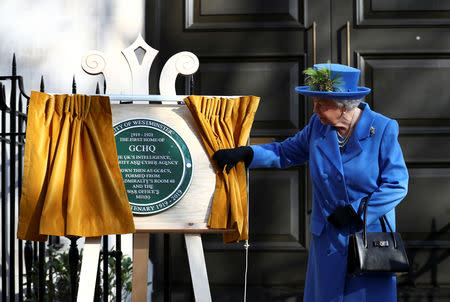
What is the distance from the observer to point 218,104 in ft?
11.7

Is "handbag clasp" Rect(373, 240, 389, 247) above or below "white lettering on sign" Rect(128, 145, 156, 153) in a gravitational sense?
below

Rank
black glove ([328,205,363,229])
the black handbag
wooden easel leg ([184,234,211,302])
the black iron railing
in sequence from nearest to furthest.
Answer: the black handbag, black glove ([328,205,363,229]), wooden easel leg ([184,234,211,302]), the black iron railing

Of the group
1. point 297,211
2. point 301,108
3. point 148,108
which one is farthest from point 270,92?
point 148,108

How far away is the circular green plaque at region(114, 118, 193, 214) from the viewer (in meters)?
3.48

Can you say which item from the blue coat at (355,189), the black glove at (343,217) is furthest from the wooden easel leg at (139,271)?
the black glove at (343,217)

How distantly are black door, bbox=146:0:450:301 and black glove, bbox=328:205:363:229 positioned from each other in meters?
1.86

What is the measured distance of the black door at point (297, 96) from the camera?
5.16 m

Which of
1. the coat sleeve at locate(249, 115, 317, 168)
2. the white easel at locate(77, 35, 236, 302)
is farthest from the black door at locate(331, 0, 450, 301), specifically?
the white easel at locate(77, 35, 236, 302)

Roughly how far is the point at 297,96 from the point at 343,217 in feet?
6.88

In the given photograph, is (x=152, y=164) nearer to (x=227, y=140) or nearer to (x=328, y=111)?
(x=227, y=140)

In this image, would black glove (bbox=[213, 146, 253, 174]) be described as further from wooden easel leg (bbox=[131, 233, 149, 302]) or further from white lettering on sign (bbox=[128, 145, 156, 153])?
wooden easel leg (bbox=[131, 233, 149, 302])

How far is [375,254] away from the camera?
3211 millimetres

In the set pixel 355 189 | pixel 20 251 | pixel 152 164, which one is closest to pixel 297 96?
pixel 355 189

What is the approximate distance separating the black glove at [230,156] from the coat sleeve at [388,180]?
621mm
